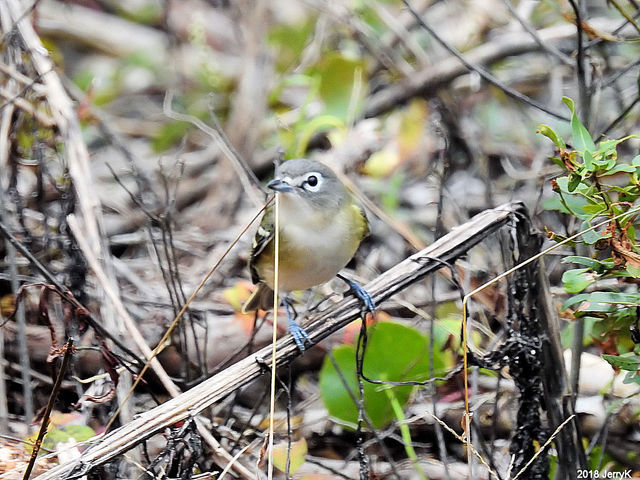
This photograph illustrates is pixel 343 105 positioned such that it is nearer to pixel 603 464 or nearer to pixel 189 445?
pixel 603 464

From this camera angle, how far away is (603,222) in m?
1.91

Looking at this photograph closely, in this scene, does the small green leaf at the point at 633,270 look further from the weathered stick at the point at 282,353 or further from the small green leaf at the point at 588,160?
the weathered stick at the point at 282,353

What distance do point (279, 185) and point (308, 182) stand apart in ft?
0.56

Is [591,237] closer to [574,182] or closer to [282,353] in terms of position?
[574,182]

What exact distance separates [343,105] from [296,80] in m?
0.38

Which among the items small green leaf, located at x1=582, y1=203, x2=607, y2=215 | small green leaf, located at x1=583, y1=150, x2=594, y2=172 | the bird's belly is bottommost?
small green leaf, located at x1=582, y1=203, x2=607, y2=215

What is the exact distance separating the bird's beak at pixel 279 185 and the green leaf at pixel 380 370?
2.18ft

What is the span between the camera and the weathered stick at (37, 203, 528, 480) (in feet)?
6.27

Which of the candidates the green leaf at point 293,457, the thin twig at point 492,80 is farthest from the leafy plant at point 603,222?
the green leaf at point 293,457

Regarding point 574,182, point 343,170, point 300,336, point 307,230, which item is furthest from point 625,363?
point 343,170

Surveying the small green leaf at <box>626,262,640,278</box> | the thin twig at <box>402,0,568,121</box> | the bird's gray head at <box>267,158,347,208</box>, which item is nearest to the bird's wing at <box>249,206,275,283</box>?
the bird's gray head at <box>267,158,347,208</box>

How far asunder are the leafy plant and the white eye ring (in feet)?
3.33

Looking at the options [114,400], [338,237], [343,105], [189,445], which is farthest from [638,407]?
[343,105]

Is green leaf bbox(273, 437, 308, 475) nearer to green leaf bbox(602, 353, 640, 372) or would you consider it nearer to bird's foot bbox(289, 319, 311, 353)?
bird's foot bbox(289, 319, 311, 353)
